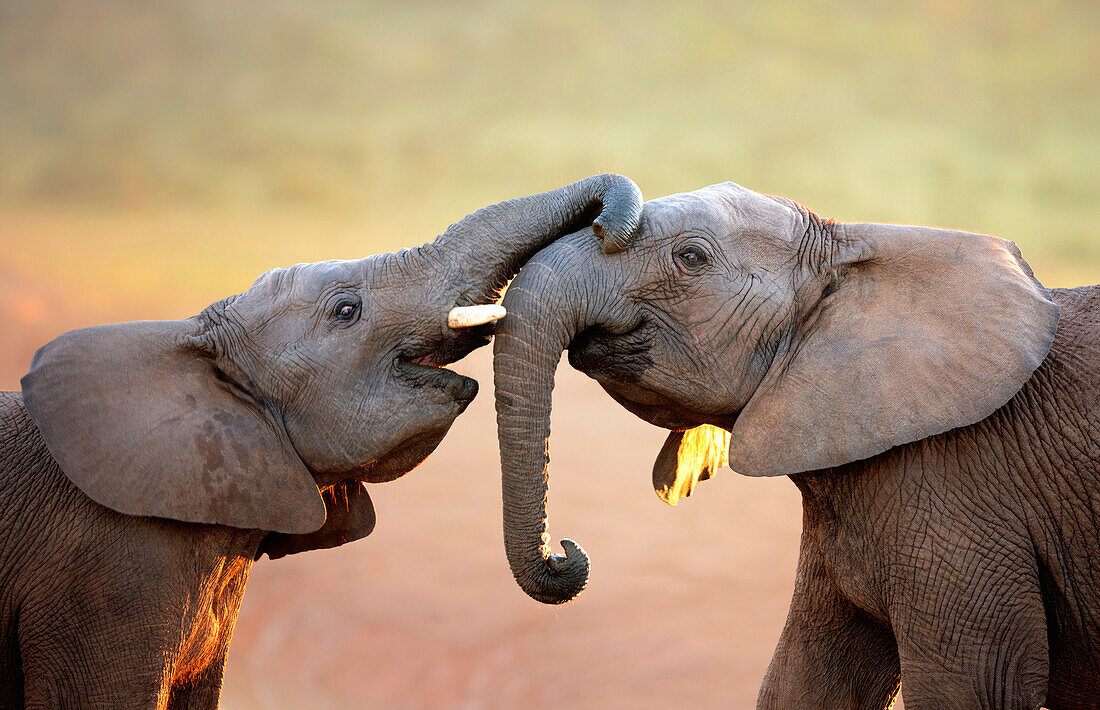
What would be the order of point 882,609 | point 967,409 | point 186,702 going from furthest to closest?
point 186,702, point 882,609, point 967,409

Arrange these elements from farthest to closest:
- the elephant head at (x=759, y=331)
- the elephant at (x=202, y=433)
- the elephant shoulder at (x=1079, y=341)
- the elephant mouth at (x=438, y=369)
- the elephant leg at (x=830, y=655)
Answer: the elephant leg at (x=830, y=655) < the elephant mouth at (x=438, y=369) < the elephant at (x=202, y=433) < the elephant shoulder at (x=1079, y=341) < the elephant head at (x=759, y=331)

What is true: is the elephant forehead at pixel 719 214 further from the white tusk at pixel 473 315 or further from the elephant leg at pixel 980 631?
the elephant leg at pixel 980 631

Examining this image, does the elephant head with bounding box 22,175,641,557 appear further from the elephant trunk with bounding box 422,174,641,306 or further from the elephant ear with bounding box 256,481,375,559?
the elephant ear with bounding box 256,481,375,559

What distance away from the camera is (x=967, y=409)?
363 cm

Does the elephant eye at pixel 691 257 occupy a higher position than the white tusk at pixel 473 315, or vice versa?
the elephant eye at pixel 691 257

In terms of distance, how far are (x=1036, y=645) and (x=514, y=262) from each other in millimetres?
2222

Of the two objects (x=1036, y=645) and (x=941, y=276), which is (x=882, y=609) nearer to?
(x=1036, y=645)

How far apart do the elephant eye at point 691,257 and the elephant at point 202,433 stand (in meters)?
0.23

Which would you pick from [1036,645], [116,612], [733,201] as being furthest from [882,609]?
[116,612]

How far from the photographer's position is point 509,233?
4.01m

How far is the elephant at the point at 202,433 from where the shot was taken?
3924 millimetres

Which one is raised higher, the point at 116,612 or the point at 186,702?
the point at 116,612

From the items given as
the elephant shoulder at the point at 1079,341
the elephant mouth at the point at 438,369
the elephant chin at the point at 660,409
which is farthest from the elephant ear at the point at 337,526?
the elephant shoulder at the point at 1079,341

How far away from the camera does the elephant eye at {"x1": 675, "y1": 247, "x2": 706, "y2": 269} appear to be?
3.89 metres
